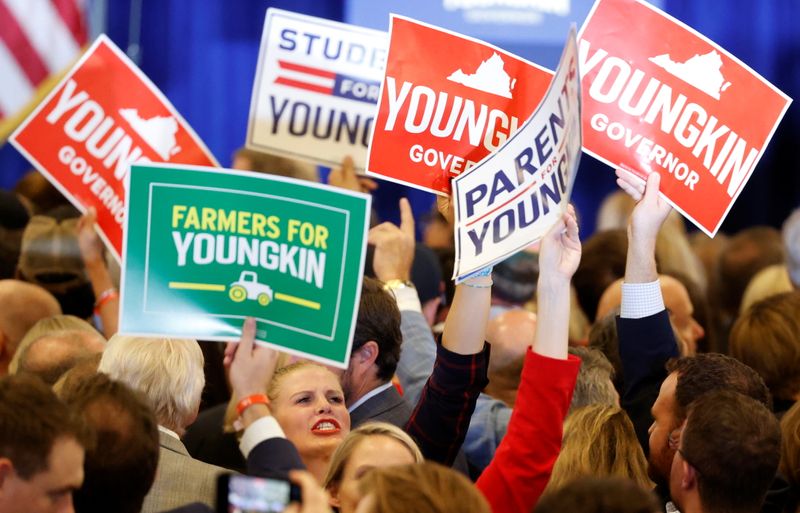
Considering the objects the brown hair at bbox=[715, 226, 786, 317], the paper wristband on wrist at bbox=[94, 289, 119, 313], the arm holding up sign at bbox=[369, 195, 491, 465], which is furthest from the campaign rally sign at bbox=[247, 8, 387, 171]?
the brown hair at bbox=[715, 226, 786, 317]

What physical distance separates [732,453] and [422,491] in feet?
2.80

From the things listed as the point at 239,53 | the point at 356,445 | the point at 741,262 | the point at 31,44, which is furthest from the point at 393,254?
the point at 239,53

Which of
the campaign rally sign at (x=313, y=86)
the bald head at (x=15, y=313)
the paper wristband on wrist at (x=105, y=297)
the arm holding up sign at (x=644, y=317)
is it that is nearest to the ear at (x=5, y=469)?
the arm holding up sign at (x=644, y=317)

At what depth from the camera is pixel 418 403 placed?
376 centimetres

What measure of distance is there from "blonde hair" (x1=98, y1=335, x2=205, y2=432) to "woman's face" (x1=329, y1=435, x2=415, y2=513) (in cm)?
54

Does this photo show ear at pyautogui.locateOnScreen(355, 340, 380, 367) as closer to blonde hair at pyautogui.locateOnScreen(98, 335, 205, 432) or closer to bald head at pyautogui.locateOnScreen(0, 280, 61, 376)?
blonde hair at pyautogui.locateOnScreen(98, 335, 205, 432)

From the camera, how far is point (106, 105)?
4.79m

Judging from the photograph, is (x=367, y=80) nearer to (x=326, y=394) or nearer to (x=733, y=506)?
(x=326, y=394)

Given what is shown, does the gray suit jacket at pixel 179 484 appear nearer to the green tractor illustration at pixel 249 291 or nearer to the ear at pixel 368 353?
the green tractor illustration at pixel 249 291

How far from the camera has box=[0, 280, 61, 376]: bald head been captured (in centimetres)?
489

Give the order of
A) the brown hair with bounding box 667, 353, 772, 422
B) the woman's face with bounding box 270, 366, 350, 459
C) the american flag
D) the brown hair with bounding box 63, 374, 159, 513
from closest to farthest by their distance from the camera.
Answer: the brown hair with bounding box 63, 374, 159, 513 < the brown hair with bounding box 667, 353, 772, 422 < the woman's face with bounding box 270, 366, 350, 459 < the american flag

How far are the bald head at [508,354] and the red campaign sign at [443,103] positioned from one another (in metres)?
0.80

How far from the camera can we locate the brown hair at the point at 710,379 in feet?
11.2

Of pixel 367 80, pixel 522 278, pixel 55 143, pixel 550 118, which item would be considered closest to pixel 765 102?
pixel 550 118
